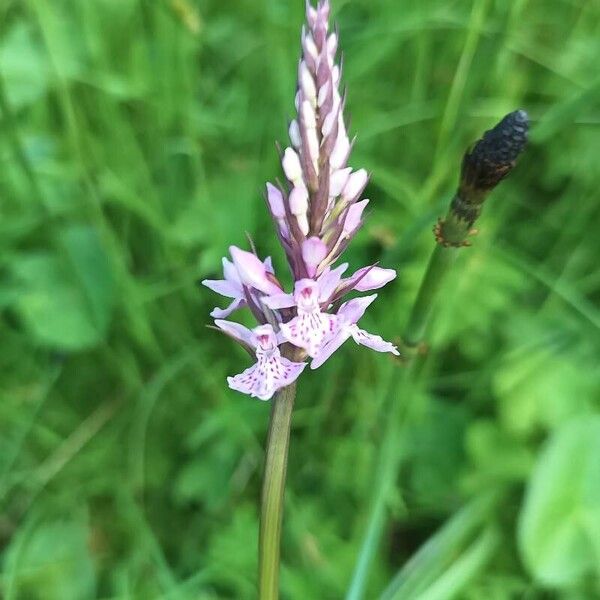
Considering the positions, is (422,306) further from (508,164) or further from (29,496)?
(29,496)

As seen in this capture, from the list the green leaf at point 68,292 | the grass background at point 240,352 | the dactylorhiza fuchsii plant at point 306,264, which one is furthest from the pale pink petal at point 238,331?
the green leaf at point 68,292

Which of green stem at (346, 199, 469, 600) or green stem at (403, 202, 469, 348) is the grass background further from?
green stem at (403, 202, 469, 348)

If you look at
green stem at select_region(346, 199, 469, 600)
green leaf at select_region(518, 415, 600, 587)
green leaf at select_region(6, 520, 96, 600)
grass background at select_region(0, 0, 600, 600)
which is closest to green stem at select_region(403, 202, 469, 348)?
green stem at select_region(346, 199, 469, 600)

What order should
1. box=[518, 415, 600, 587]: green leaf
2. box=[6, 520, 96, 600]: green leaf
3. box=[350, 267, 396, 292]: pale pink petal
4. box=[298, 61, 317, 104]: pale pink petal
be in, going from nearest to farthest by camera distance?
box=[298, 61, 317, 104]: pale pink petal → box=[350, 267, 396, 292]: pale pink petal → box=[518, 415, 600, 587]: green leaf → box=[6, 520, 96, 600]: green leaf

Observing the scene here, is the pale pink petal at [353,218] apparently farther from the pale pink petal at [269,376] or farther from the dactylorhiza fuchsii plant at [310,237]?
the pale pink petal at [269,376]

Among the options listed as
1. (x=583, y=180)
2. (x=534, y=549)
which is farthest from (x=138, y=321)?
(x=583, y=180)

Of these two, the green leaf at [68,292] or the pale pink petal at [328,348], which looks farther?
the green leaf at [68,292]
